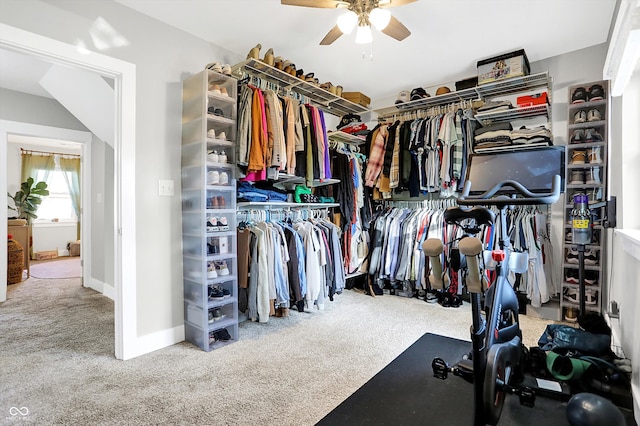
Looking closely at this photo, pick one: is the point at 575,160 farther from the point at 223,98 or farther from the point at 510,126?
the point at 223,98

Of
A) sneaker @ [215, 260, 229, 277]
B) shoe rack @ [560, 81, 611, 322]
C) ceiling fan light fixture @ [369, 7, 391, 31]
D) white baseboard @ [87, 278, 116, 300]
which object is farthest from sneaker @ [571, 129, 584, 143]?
white baseboard @ [87, 278, 116, 300]

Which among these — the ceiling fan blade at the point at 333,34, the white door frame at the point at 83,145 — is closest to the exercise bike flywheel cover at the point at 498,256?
the ceiling fan blade at the point at 333,34

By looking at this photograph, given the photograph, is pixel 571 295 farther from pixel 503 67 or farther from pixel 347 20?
pixel 347 20

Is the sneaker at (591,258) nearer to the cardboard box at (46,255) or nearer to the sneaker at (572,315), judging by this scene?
the sneaker at (572,315)

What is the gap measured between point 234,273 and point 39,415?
1.30 meters

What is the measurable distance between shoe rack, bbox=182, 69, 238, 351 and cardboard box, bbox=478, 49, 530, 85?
97.5 inches

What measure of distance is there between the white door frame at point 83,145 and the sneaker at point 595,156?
5628 millimetres

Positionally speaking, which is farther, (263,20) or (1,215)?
(1,215)

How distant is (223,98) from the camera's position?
2.46 m

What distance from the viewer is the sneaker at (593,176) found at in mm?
2687

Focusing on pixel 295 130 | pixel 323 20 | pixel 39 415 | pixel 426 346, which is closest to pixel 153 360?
pixel 39 415

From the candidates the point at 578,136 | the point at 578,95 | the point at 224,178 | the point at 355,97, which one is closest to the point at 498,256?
the point at 224,178

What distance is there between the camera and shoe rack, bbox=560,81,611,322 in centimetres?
266

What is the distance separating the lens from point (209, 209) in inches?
94.3
